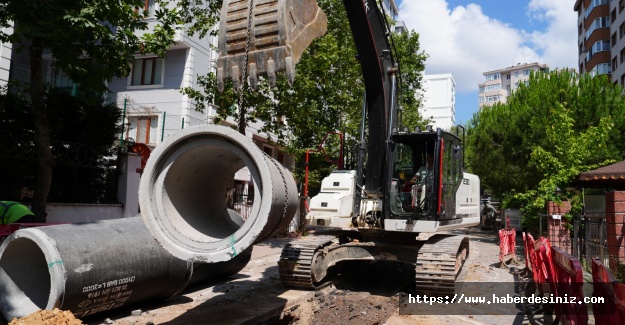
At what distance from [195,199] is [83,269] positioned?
1.59 meters

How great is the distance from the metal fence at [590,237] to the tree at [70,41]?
9540mm

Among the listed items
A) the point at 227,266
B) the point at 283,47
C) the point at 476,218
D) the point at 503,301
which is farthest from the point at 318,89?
the point at 283,47

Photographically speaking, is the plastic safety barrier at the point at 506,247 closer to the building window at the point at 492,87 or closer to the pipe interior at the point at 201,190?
the pipe interior at the point at 201,190

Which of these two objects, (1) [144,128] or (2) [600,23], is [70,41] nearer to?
(1) [144,128]

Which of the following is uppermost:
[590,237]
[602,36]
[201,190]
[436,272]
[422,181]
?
[602,36]

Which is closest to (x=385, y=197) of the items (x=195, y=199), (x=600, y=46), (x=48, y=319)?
(x=195, y=199)

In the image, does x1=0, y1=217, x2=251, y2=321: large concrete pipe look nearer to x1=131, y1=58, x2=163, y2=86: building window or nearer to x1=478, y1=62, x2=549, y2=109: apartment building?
x1=131, y1=58, x2=163, y2=86: building window

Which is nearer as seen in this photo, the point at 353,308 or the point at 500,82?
the point at 353,308

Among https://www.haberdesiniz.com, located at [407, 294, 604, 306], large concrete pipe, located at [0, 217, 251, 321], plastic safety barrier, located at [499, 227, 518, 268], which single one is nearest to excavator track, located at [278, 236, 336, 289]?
https://www.haberdesiniz.com, located at [407, 294, 604, 306]

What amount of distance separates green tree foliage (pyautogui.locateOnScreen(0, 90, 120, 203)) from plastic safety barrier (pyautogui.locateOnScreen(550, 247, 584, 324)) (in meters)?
8.80

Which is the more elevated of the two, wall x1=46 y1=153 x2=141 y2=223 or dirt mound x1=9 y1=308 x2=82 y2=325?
wall x1=46 y1=153 x2=141 y2=223

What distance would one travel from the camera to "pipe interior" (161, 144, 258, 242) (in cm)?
478

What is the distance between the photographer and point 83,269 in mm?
5684

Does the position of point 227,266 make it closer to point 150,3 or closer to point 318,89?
point 318,89
